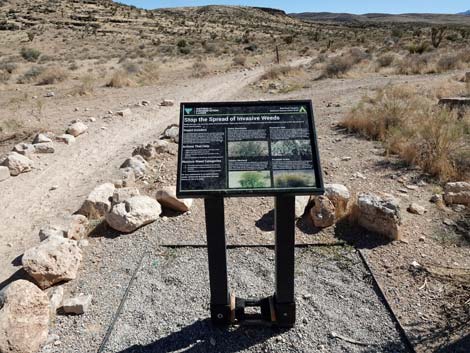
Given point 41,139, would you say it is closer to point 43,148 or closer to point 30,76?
point 43,148

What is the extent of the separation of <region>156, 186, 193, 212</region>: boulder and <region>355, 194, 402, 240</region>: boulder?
6.29 ft

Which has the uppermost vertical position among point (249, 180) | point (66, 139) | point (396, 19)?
point (396, 19)

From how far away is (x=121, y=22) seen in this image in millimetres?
39594

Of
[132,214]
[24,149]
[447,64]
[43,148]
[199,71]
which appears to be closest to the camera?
[132,214]

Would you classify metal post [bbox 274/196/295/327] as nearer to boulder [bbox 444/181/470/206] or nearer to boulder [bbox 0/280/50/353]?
boulder [bbox 0/280/50/353]

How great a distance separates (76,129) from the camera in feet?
26.6

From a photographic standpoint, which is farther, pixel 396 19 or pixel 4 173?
pixel 396 19

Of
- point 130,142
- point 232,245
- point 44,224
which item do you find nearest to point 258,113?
point 232,245

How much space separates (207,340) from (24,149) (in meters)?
5.71

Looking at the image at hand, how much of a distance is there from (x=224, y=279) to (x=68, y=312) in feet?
4.47

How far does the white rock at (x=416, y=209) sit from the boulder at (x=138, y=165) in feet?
11.8

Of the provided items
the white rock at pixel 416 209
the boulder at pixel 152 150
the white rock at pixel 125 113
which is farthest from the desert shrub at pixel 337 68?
the white rock at pixel 416 209

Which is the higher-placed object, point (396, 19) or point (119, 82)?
point (396, 19)

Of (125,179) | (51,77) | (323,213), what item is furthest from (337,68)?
(323,213)
